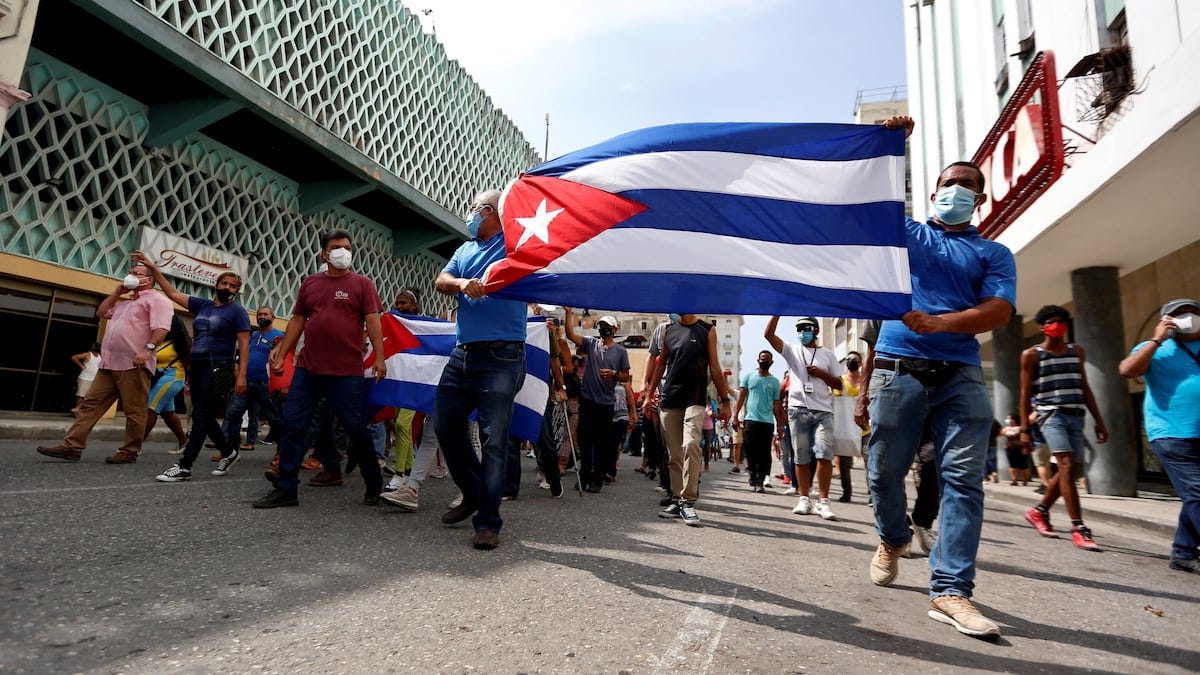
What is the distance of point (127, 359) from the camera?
20.5ft

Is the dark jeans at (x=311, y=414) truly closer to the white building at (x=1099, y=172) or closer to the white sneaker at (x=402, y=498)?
the white sneaker at (x=402, y=498)

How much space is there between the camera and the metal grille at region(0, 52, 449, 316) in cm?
1376

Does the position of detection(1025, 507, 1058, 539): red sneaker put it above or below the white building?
below

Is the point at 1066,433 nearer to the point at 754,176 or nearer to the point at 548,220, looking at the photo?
the point at 754,176

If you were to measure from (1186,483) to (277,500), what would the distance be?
19.5ft

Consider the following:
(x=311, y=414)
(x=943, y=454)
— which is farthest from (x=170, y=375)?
(x=943, y=454)

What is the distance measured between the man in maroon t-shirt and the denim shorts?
552 cm

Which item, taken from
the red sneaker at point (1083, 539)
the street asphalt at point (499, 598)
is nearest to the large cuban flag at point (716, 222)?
the street asphalt at point (499, 598)

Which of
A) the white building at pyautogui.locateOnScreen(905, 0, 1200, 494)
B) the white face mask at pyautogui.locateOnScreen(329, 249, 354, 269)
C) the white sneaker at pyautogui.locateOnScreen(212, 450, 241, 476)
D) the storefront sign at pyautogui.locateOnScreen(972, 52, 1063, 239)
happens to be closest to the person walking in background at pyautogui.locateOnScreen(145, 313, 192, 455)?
the white sneaker at pyautogui.locateOnScreen(212, 450, 241, 476)

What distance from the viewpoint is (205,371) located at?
247 inches

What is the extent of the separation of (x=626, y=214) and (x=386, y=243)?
25678 millimetres

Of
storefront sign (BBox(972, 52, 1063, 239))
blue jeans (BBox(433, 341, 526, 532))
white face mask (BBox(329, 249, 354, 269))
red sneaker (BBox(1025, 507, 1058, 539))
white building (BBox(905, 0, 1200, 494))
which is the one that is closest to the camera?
blue jeans (BBox(433, 341, 526, 532))

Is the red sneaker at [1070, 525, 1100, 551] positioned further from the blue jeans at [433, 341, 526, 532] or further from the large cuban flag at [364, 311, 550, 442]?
the blue jeans at [433, 341, 526, 532]

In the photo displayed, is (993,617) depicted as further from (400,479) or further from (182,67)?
(182,67)
